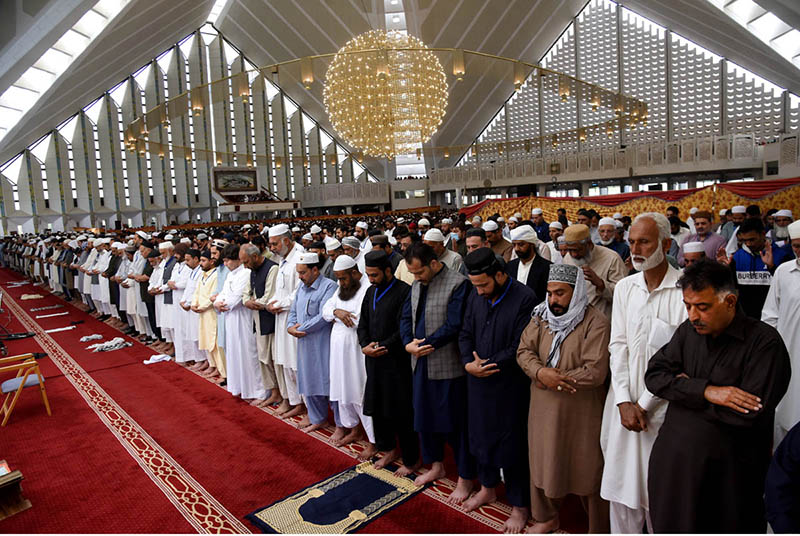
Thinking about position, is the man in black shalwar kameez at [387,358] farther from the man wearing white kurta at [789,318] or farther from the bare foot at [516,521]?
the man wearing white kurta at [789,318]

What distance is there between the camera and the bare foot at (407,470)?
3.00m

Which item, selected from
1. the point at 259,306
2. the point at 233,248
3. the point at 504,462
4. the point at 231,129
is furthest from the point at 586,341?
the point at 231,129

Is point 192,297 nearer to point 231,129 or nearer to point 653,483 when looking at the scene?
point 653,483

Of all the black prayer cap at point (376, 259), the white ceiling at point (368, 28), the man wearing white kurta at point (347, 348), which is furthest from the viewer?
the white ceiling at point (368, 28)

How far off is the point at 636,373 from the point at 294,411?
9.34 ft

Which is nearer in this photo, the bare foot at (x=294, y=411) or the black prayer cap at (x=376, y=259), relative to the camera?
the black prayer cap at (x=376, y=259)

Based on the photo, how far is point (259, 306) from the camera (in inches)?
162

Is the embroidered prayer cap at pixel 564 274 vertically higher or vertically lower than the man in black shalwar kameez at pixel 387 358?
higher

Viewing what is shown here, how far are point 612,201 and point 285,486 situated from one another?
841 cm

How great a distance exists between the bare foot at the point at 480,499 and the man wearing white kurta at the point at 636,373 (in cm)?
66

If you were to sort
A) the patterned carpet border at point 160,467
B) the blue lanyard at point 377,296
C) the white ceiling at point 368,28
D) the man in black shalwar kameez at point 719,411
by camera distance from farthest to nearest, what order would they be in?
the white ceiling at point 368,28 → the blue lanyard at point 377,296 → the patterned carpet border at point 160,467 → the man in black shalwar kameez at point 719,411

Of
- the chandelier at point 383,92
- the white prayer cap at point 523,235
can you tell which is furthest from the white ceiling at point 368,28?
the white prayer cap at point 523,235

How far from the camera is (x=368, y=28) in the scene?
A: 17859mm

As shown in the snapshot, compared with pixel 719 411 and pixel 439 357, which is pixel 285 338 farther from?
pixel 719 411
